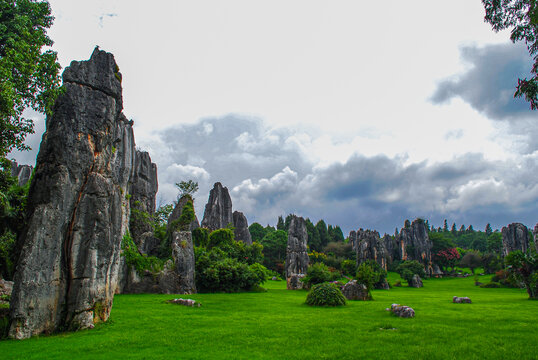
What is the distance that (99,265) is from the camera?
40.3 feet

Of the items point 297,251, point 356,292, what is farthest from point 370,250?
point 356,292

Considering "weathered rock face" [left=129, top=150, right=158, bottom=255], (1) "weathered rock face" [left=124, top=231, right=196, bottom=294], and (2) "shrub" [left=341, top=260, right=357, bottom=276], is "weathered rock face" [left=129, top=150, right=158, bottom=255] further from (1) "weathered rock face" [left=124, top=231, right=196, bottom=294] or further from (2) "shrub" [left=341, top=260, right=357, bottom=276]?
(2) "shrub" [left=341, top=260, right=357, bottom=276]

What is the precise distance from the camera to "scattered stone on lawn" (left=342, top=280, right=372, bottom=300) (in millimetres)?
25234

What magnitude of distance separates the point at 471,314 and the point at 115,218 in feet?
57.5

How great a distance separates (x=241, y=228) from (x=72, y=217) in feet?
211

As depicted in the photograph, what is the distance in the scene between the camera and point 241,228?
75.6 meters

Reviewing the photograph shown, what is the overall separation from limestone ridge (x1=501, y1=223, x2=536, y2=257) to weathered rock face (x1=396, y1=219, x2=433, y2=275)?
1743cm

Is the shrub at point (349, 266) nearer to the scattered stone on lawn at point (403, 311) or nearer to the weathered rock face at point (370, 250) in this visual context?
the weathered rock face at point (370, 250)

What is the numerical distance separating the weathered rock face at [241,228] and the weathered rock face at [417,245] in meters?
40.8

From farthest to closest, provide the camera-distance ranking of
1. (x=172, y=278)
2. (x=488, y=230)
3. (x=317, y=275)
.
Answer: (x=488, y=230), (x=317, y=275), (x=172, y=278)

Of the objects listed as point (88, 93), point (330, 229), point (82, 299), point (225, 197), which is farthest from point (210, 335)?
point (330, 229)

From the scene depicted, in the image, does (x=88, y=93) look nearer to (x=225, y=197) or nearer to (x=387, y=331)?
(x=387, y=331)

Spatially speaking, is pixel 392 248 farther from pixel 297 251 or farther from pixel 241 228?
pixel 297 251

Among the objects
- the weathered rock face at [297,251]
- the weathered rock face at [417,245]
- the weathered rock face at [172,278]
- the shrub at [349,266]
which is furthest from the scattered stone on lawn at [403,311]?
the weathered rock face at [417,245]
